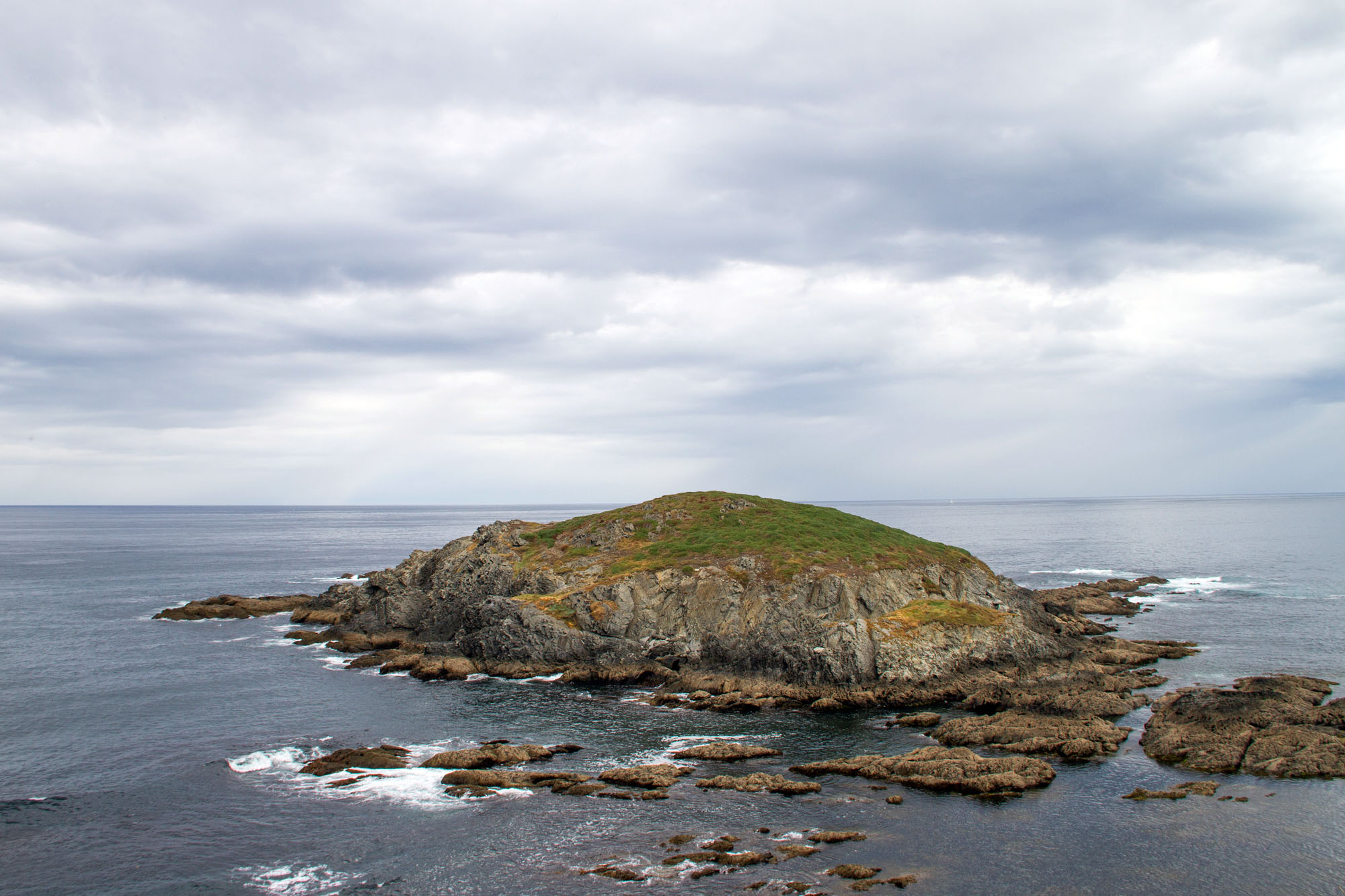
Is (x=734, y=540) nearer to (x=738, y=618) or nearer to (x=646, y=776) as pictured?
(x=738, y=618)

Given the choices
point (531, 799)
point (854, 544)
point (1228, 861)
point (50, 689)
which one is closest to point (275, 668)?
point (50, 689)

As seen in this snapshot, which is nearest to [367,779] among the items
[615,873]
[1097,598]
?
[615,873]

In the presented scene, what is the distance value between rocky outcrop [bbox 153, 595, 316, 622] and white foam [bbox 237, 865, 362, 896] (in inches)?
3058

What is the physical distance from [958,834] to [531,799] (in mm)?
20864

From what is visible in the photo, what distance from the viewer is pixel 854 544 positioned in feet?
264

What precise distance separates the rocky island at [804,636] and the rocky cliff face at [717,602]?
0.20 metres

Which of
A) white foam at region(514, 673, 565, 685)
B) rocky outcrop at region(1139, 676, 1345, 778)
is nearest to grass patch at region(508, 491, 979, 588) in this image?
white foam at region(514, 673, 565, 685)

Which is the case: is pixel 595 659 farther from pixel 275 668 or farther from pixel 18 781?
pixel 18 781

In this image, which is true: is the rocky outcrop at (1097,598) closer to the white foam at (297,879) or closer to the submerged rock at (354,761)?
the submerged rock at (354,761)

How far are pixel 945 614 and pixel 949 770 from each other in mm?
26846

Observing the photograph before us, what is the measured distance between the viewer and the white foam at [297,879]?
3144 centimetres

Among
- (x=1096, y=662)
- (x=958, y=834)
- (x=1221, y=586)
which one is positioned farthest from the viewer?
(x=1221, y=586)

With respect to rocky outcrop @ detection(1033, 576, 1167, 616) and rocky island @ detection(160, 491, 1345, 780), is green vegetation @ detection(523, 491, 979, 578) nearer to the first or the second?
rocky island @ detection(160, 491, 1345, 780)

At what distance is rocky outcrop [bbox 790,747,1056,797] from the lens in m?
40.2
